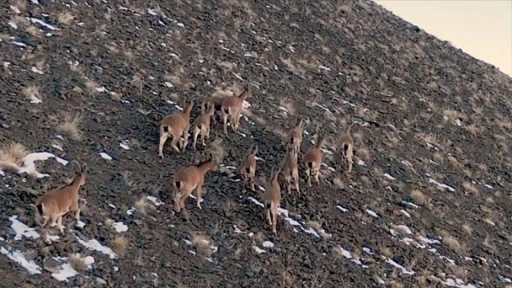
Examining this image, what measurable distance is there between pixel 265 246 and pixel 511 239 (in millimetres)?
8965

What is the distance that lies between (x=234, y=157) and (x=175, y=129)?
5.87ft

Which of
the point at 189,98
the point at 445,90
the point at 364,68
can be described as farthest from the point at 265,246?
the point at 445,90

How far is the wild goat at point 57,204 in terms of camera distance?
10336 millimetres

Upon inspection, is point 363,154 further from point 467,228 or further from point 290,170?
point 290,170

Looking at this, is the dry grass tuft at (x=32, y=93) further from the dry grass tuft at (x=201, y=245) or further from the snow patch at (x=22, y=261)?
the snow patch at (x=22, y=261)

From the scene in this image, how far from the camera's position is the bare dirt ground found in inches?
455

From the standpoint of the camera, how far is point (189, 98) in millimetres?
18406

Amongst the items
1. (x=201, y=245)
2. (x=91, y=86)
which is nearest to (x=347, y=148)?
(x=91, y=86)

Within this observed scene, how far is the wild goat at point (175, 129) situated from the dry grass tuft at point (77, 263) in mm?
4569

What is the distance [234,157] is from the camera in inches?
634

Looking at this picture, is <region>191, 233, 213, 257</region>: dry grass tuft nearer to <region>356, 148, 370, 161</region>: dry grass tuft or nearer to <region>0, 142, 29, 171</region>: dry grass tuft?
<region>0, 142, 29, 171</region>: dry grass tuft

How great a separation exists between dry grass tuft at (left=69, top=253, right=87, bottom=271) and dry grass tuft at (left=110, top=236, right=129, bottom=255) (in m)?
0.75

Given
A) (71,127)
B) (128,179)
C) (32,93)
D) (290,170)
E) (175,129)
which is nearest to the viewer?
(128,179)

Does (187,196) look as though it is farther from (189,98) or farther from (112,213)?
(189,98)
